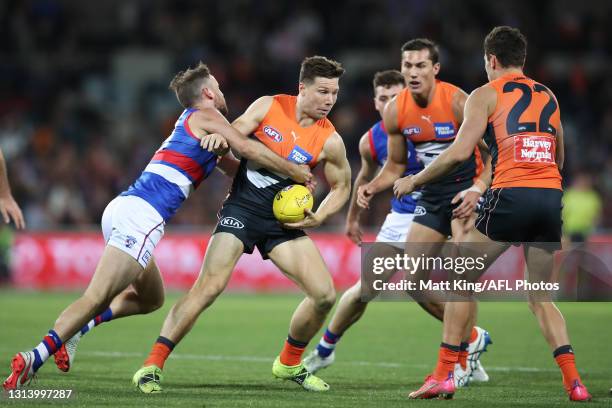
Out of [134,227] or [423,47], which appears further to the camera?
[423,47]

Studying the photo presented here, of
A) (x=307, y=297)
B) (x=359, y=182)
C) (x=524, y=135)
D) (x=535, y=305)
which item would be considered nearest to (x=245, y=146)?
(x=307, y=297)

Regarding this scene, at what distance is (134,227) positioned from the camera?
745cm

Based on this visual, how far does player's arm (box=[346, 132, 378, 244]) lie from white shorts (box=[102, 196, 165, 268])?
8.35ft

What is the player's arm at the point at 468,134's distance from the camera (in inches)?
281

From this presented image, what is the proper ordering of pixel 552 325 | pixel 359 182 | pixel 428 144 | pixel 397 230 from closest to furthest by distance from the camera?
pixel 552 325
pixel 428 144
pixel 397 230
pixel 359 182

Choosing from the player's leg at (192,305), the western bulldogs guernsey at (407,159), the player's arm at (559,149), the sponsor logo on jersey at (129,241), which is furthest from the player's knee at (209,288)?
the player's arm at (559,149)

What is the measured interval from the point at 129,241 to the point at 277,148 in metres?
1.45

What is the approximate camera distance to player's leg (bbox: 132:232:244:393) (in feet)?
24.2

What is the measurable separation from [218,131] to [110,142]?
1450 centimetres

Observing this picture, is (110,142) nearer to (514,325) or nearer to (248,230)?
(514,325)

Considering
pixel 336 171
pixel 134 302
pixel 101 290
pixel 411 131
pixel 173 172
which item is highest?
pixel 411 131

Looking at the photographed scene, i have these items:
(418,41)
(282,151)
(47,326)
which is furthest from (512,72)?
(47,326)

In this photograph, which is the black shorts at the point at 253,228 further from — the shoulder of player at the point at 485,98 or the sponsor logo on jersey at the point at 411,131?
the shoulder of player at the point at 485,98

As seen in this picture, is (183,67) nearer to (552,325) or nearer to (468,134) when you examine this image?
(468,134)
